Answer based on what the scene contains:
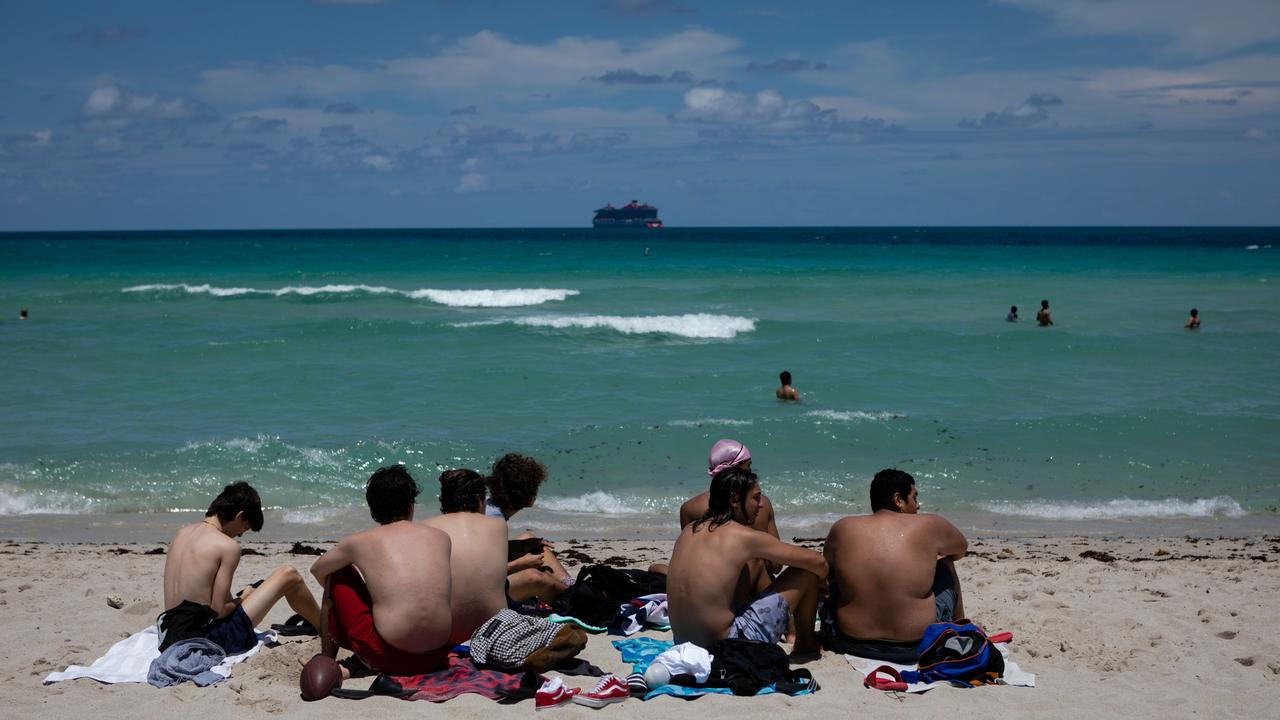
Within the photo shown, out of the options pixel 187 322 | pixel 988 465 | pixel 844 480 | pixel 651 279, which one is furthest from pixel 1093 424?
pixel 651 279

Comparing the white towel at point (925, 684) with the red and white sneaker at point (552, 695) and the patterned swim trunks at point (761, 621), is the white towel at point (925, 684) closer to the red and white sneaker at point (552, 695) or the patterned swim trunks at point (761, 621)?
the patterned swim trunks at point (761, 621)

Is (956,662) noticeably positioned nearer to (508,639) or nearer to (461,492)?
(508,639)

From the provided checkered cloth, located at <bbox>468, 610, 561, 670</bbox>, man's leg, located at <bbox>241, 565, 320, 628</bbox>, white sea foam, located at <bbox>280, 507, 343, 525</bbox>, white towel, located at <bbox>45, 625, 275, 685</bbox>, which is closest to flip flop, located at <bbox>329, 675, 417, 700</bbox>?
checkered cloth, located at <bbox>468, 610, 561, 670</bbox>

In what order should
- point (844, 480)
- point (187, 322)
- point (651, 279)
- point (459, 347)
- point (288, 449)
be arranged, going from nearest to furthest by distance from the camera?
1. point (844, 480)
2. point (288, 449)
3. point (459, 347)
4. point (187, 322)
5. point (651, 279)

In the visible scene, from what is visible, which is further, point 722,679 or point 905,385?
point 905,385

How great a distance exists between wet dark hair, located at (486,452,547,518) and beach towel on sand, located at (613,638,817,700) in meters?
0.97

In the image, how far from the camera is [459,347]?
20.9 metres

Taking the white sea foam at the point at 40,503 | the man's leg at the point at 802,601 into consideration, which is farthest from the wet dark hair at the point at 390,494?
the white sea foam at the point at 40,503

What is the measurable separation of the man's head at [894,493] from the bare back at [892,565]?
2.5 inches

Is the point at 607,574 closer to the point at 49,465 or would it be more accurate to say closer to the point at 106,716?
the point at 106,716

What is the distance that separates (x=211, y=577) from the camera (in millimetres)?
5309

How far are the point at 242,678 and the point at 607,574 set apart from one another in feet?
7.04

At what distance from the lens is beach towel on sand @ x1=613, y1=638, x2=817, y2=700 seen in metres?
4.94

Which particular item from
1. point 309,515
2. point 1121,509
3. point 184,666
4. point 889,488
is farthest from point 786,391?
point 184,666
